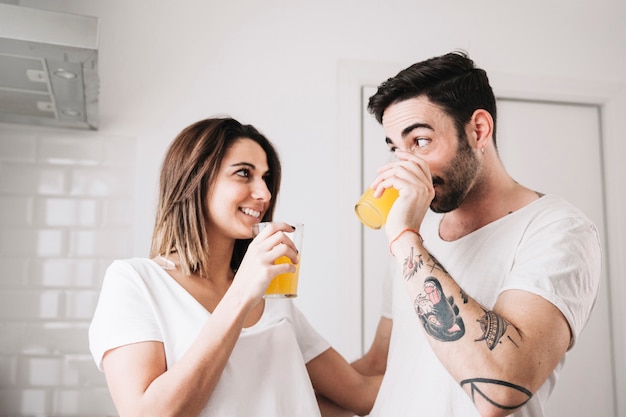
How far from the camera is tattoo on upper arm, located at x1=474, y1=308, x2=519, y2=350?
1036mm

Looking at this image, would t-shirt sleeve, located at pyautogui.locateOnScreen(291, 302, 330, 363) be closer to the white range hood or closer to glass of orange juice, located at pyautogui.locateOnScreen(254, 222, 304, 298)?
glass of orange juice, located at pyautogui.locateOnScreen(254, 222, 304, 298)

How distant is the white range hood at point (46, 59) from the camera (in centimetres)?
110

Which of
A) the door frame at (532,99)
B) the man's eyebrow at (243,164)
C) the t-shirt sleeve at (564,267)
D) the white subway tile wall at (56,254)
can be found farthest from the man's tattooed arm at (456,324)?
the white subway tile wall at (56,254)

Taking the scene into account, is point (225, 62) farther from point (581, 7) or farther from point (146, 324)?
point (581, 7)

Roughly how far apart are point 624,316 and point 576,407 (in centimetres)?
49

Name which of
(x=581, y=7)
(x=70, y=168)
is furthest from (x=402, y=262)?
(x=581, y=7)

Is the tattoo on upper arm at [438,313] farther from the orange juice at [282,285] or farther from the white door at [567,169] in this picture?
the white door at [567,169]

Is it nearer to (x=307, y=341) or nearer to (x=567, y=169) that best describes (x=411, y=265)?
(x=307, y=341)

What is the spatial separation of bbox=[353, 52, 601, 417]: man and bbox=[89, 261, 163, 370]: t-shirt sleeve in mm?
524

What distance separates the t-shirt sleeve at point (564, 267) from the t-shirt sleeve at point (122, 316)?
72cm

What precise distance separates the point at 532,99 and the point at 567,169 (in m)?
0.38

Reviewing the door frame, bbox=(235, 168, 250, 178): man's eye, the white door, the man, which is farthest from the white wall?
bbox=(235, 168, 250, 178): man's eye

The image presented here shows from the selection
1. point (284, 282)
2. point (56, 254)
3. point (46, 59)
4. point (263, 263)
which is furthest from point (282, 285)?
point (56, 254)

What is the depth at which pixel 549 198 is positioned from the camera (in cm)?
131
